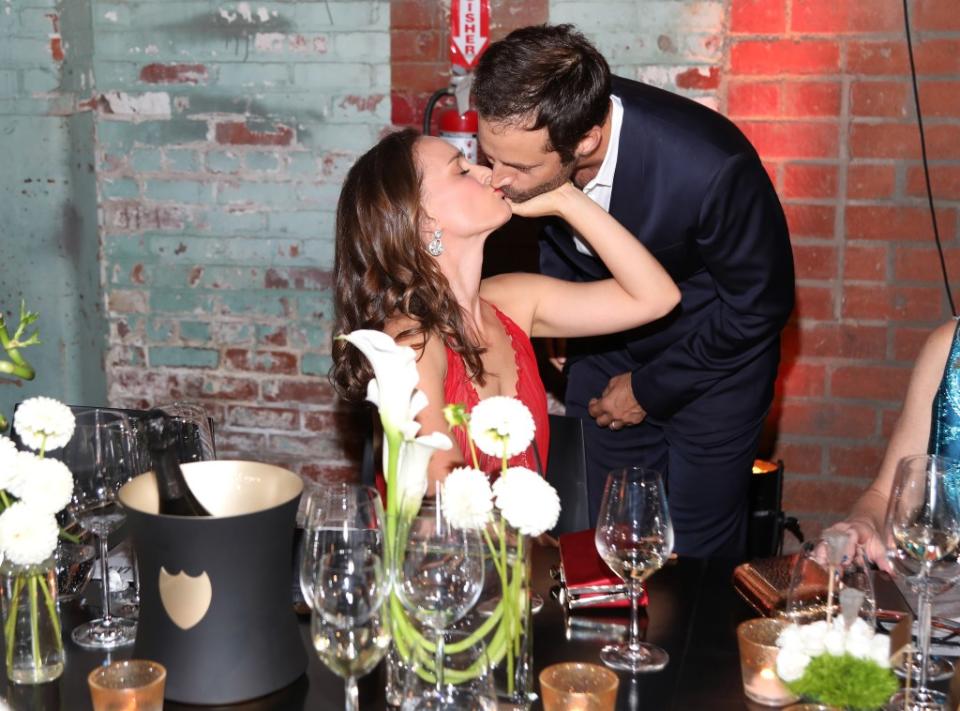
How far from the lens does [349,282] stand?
2.01 metres

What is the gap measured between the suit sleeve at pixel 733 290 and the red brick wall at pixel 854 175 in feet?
1.38

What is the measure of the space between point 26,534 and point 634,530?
2.14ft

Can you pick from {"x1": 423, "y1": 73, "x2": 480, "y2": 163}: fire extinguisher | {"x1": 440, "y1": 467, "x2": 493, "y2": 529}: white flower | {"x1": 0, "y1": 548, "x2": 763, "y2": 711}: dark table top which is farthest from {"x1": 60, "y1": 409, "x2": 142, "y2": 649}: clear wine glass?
{"x1": 423, "y1": 73, "x2": 480, "y2": 163}: fire extinguisher

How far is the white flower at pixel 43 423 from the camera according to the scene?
1293 mm

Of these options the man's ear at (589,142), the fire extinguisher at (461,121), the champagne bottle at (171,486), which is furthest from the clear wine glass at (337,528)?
the fire extinguisher at (461,121)

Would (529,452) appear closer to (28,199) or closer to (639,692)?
(639,692)

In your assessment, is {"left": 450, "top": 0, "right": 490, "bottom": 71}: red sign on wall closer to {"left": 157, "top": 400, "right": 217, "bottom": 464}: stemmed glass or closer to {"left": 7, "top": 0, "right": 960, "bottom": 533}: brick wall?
{"left": 7, "top": 0, "right": 960, "bottom": 533}: brick wall

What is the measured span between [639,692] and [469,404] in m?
0.85

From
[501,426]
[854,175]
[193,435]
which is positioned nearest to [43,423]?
[193,435]

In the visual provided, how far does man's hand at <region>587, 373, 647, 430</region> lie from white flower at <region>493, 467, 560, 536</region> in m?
1.62

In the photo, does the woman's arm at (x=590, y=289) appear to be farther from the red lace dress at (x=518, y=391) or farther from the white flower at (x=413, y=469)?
the white flower at (x=413, y=469)

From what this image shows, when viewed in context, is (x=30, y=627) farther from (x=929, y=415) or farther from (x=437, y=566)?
(x=929, y=415)

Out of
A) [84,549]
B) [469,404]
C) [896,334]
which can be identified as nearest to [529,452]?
[469,404]

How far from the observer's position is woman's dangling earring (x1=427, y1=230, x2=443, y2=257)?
6.67 feet
